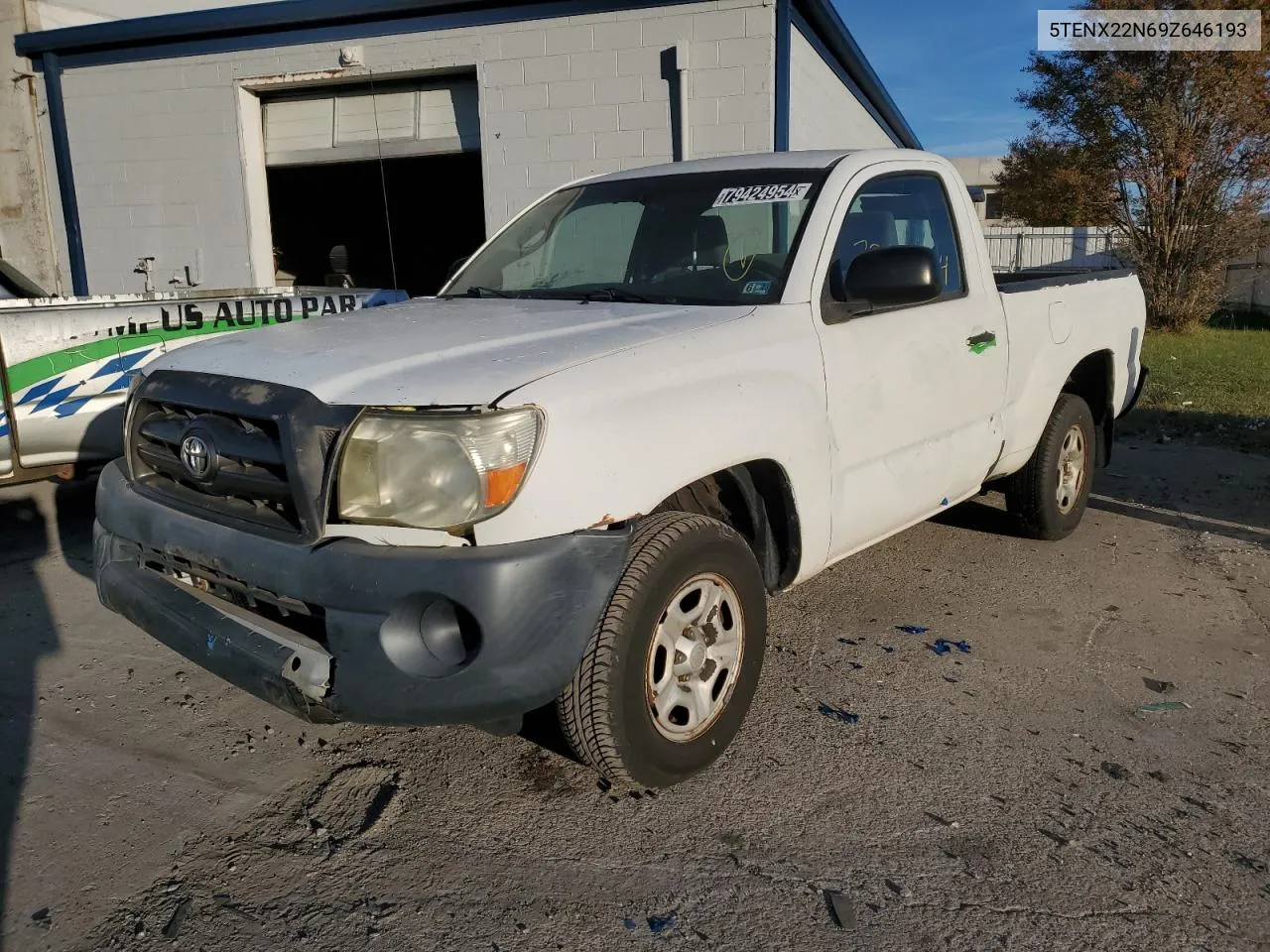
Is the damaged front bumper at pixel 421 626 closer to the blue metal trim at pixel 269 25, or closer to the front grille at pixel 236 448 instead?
the front grille at pixel 236 448

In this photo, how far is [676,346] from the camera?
3.00 m

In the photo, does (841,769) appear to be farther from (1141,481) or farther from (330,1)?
(330,1)

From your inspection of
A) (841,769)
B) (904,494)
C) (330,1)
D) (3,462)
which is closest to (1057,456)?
(904,494)

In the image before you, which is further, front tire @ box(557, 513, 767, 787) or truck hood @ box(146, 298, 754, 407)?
front tire @ box(557, 513, 767, 787)

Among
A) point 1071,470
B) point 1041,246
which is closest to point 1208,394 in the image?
point 1071,470

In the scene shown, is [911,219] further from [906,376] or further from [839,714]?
[839,714]

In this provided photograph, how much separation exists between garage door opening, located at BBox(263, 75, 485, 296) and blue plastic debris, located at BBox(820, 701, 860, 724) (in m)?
3.66

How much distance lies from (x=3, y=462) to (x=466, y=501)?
3680mm

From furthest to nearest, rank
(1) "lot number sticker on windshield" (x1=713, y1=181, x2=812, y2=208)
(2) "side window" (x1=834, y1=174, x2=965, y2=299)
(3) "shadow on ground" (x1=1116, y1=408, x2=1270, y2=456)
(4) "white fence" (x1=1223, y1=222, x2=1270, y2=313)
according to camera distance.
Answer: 1. (4) "white fence" (x1=1223, y1=222, x2=1270, y2=313)
2. (3) "shadow on ground" (x1=1116, y1=408, x2=1270, y2=456)
3. (2) "side window" (x1=834, y1=174, x2=965, y2=299)
4. (1) "lot number sticker on windshield" (x1=713, y1=181, x2=812, y2=208)

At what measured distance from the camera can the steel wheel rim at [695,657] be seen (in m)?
2.95

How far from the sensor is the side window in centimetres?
407

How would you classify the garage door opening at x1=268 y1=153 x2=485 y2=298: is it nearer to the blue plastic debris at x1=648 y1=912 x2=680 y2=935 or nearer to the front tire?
the front tire

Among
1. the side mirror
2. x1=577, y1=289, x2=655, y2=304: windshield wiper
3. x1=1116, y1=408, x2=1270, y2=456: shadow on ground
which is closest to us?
the side mirror

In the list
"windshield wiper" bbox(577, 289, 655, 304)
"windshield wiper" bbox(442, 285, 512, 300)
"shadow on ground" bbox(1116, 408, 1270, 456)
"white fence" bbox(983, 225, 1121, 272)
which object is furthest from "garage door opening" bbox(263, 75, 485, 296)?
"white fence" bbox(983, 225, 1121, 272)
